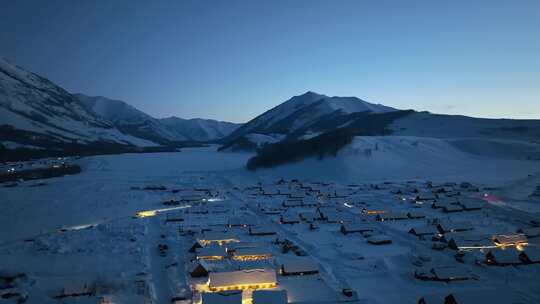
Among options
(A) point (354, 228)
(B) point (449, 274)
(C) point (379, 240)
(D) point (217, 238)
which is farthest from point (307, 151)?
(B) point (449, 274)

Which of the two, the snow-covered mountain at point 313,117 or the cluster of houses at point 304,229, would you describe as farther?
the snow-covered mountain at point 313,117

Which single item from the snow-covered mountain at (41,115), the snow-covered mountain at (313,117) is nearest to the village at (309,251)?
the snow-covered mountain at (313,117)

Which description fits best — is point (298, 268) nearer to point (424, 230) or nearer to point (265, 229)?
point (265, 229)

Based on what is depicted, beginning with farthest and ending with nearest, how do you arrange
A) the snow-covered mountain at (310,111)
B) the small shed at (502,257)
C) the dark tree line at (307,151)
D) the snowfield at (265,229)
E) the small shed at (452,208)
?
the snow-covered mountain at (310,111) < the dark tree line at (307,151) < the small shed at (452,208) < the small shed at (502,257) < the snowfield at (265,229)

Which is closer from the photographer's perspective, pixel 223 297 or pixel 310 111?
pixel 223 297

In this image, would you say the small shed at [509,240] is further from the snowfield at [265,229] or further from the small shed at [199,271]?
the small shed at [199,271]


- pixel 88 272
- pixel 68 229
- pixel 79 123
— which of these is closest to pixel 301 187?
pixel 68 229

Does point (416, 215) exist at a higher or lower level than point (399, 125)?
lower
